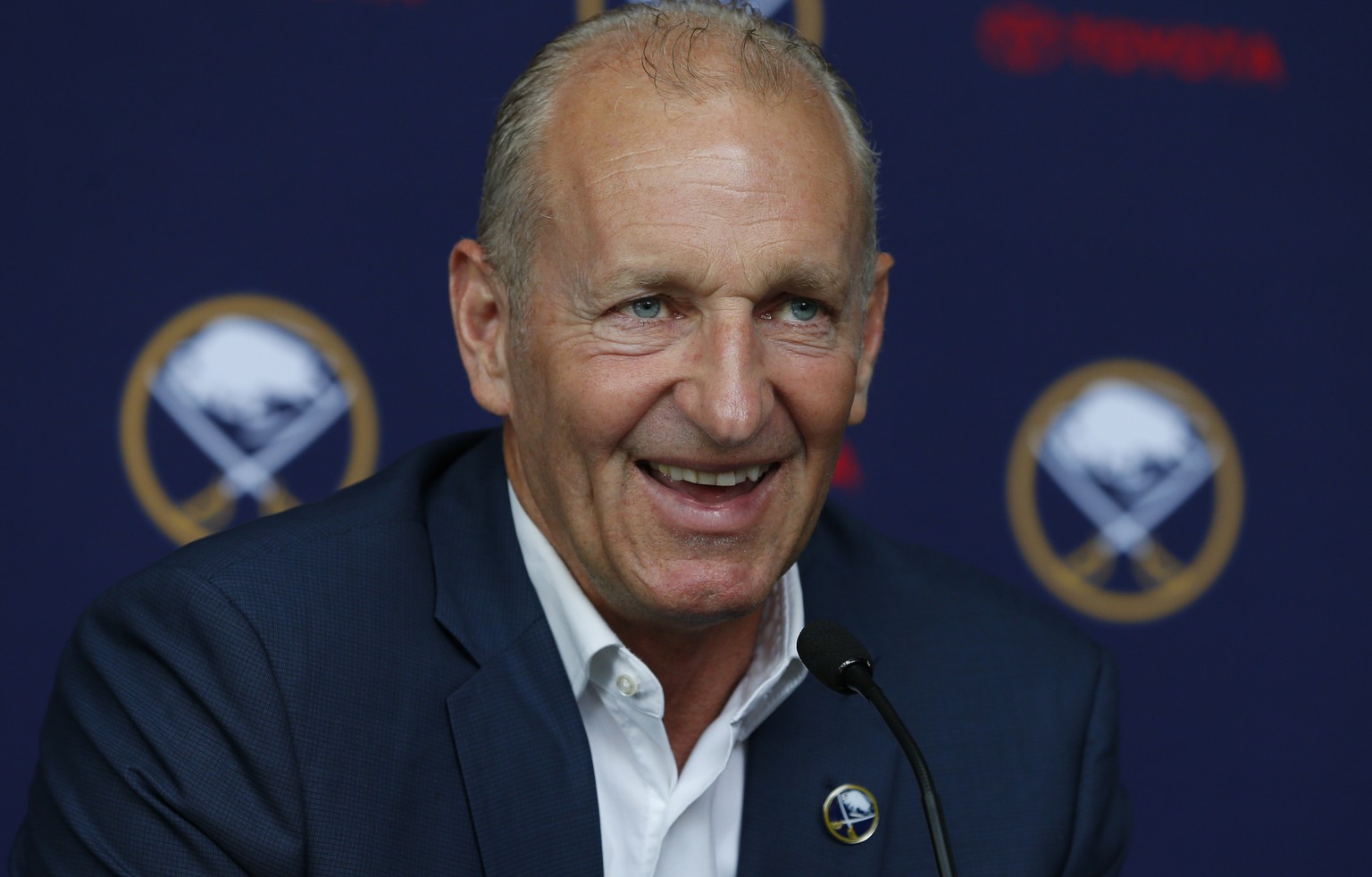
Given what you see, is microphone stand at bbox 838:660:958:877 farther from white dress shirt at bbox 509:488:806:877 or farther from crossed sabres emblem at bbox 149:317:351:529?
crossed sabres emblem at bbox 149:317:351:529

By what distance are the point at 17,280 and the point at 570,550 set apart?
87 centimetres

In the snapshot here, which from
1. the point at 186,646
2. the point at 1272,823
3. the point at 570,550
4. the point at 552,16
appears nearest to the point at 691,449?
the point at 570,550

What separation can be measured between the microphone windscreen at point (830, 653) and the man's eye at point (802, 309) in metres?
0.31

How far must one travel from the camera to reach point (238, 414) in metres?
1.88

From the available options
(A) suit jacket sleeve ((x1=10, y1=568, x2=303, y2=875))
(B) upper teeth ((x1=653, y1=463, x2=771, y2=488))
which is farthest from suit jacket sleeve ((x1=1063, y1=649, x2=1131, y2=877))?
(A) suit jacket sleeve ((x1=10, y1=568, x2=303, y2=875))

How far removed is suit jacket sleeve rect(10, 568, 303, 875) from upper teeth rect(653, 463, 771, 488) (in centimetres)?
39

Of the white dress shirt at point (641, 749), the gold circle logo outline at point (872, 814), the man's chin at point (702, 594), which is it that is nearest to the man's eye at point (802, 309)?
the man's chin at point (702, 594)

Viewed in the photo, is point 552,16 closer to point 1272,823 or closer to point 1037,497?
point 1037,497

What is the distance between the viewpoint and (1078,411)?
2.23 m

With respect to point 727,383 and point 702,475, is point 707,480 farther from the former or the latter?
point 727,383

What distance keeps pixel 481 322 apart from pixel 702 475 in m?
0.33

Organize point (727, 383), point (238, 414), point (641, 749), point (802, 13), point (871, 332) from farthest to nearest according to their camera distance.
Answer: point (802, 13) < point (238, 414) < point (871, 332) < point (641, 749) < point (727, 383)

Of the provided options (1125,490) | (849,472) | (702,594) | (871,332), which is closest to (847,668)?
(702,594)

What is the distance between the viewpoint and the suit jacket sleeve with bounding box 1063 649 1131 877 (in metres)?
1.58
